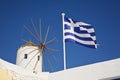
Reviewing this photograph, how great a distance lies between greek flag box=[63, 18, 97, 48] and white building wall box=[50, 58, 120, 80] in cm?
172

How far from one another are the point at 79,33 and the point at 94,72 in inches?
111

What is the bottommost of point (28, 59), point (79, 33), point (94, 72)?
point (94, 72)

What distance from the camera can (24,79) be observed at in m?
12.9

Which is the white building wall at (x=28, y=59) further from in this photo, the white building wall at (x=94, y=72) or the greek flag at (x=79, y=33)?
Answer: the greek flag at (x=79, y=33)

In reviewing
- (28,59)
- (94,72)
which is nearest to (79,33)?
(94,72)

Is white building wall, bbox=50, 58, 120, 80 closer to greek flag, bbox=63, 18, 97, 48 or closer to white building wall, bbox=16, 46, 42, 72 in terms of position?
greek flag, bbox=63, 18, 97, 48

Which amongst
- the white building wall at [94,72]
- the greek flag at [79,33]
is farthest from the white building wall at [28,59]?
the greek flag at [79,33]

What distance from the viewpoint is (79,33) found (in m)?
14.9

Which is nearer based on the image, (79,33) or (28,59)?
(79,33)

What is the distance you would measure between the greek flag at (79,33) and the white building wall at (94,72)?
5.64 ft

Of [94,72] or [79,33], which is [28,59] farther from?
[94,72]

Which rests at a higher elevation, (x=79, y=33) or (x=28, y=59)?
(x=79, y=33)

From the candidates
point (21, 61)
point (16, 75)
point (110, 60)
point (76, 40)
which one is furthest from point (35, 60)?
point (110, 60)

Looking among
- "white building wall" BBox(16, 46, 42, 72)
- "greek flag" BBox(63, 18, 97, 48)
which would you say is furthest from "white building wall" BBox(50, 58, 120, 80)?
"white building wall" BBox(16, 46, 42, 72)
